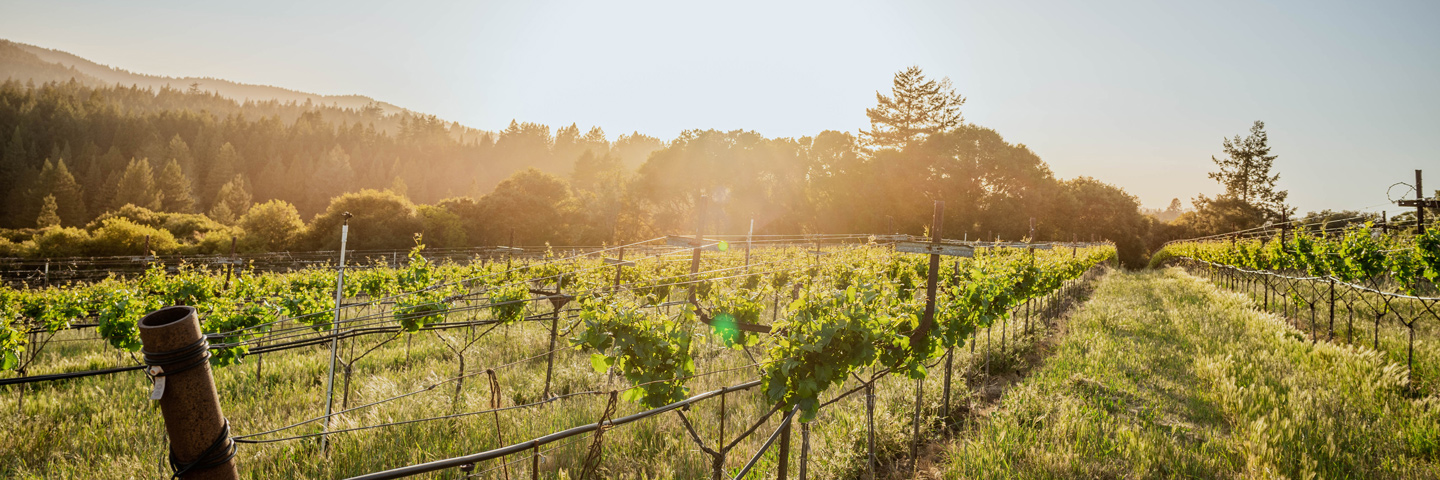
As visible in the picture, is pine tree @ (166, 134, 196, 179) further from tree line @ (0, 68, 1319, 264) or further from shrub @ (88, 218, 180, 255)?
shrub @ (88, 218, 180, 255)

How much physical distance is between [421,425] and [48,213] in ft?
217

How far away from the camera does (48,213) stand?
148 feet

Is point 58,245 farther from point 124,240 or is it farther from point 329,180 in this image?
point 329,180

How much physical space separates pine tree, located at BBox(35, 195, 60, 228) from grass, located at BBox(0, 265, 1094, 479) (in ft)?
187

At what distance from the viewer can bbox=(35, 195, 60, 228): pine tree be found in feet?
143

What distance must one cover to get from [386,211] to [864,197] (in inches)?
1356

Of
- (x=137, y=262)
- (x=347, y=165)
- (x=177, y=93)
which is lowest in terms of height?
(x=137, y=262)

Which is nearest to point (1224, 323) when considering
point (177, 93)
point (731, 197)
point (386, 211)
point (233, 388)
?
point (233, 388)

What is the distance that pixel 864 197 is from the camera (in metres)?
36.5

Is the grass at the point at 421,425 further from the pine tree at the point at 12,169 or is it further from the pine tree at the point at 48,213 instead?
the pine tree at the point at 12,169

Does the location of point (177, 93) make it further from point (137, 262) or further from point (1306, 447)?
point (1306, 447)

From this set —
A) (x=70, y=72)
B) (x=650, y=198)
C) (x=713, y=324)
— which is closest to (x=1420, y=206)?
(x=713, y=324)

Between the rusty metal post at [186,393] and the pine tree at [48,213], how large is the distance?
219 feet

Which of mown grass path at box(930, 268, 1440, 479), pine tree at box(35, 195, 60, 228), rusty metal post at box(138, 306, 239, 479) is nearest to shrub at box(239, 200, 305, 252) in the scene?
pine tree at box(35, 195, 60, 228)
